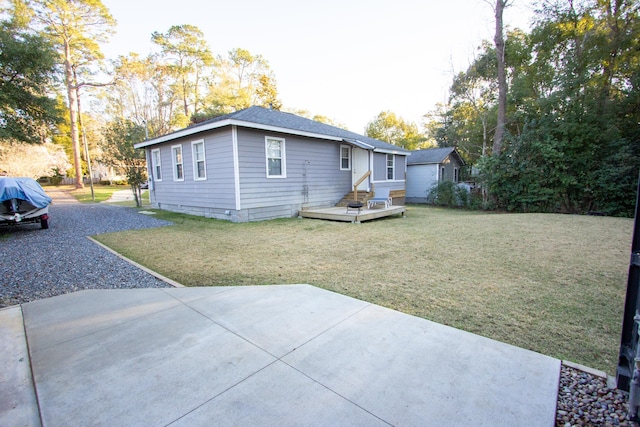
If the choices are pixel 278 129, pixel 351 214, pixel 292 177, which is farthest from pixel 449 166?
pixel 278 129

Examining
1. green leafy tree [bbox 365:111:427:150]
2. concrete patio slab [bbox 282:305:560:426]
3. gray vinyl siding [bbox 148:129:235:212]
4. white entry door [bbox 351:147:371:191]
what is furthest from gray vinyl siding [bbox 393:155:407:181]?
green leafy tree [bbox 365:111:427:150]

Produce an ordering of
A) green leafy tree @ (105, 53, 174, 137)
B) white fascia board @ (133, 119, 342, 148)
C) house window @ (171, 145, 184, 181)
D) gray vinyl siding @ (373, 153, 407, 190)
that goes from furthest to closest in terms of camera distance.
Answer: green leafy tree @ (105, 53, 174, 137), gray vinyl siding @ (373, 153, 407, 190), house window @ (171, 145, 184, 181), white fascia board @ (133, 119, 342, 148)

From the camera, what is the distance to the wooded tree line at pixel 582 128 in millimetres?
10984

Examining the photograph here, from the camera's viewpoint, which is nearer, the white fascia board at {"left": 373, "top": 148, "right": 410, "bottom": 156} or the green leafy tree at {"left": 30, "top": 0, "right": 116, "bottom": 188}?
the white fascia board at {"left": 373, "top": 148, "right": 410, "bottom": 156}

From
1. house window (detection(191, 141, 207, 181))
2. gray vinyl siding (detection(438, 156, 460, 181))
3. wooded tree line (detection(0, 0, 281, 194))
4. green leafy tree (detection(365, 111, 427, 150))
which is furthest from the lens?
green leafy tree (detection(365, 111, 427, 150))

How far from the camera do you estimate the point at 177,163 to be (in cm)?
1160

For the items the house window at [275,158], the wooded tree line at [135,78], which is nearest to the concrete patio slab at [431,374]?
the house window at [275,158]

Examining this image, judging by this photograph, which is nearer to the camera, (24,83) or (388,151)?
(24,83)

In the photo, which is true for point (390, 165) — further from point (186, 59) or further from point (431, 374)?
point (186, 59)

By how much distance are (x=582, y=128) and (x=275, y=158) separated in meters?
12.2

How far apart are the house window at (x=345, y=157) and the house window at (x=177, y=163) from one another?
6623 millimetres

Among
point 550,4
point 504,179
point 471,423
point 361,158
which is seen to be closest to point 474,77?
point 550,4

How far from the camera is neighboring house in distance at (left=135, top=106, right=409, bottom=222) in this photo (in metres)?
9.12

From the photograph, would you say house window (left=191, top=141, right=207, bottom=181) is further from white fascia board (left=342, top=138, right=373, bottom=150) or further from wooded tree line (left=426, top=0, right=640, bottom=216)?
wooded tree line (left=426, top=0, right=640, bottom=216)
